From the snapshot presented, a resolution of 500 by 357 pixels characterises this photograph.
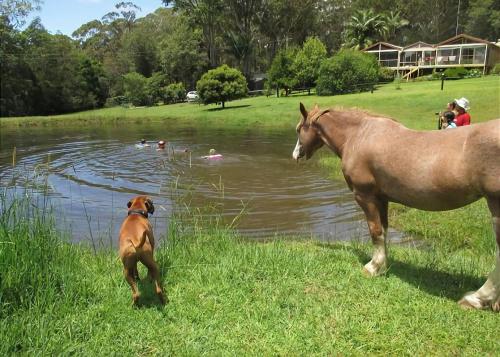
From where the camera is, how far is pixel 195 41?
65.5 meters

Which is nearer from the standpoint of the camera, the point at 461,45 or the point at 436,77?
the point at 436,77

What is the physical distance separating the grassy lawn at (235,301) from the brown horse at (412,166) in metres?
0.54

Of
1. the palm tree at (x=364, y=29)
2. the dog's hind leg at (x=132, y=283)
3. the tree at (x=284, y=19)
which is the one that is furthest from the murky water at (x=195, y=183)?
the palm tree at (x=364, y=29)

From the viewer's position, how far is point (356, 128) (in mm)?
6215

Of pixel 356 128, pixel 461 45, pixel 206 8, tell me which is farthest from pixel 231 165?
pixel 461 45

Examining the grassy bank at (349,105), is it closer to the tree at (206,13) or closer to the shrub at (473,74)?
the shrub at (473,74)

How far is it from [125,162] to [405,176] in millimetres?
17140

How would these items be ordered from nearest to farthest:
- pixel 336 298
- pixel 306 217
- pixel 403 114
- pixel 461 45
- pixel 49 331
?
pixel 49 331 < pixel 336 298 < pixel 306 217 < pixel 403 114 < pixel 461 45

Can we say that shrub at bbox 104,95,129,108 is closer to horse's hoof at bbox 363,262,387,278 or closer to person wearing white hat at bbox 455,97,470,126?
person wearing white hat at bbox 455,97,470,126

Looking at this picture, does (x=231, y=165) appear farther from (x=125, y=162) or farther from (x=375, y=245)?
(x=375, y=245)

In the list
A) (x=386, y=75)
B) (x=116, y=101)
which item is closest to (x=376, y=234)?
(x=386, y=75)

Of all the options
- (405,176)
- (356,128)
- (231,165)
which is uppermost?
(356,128)

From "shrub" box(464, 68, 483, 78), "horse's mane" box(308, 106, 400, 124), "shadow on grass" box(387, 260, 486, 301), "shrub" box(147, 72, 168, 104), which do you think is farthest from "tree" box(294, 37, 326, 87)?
"shadow on grass" box(387, 260, 486, 301)

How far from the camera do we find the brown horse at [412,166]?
15.3 feet
